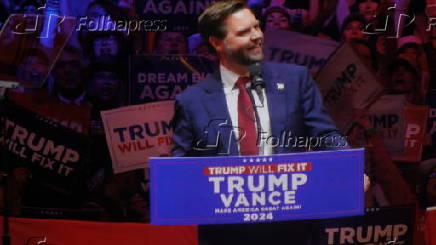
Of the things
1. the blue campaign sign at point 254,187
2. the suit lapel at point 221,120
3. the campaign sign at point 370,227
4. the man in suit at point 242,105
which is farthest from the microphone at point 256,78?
the campaign sign at point 370,227

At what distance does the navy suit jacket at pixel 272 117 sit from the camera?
13.2ft

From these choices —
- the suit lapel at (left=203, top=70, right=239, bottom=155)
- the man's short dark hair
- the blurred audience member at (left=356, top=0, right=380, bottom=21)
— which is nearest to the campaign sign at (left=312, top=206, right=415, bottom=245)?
the suit lapel at (left=203, top=70, right=239, bottom=155)

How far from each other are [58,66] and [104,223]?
0.95 meters

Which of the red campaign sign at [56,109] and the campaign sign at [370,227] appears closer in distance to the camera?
the red campaign sign at [56,109]

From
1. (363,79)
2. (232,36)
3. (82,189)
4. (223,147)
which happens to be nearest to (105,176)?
(82,189)

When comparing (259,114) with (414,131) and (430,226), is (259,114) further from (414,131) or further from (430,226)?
(430,226)

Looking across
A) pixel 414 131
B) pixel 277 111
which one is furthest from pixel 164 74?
pixel 414 131

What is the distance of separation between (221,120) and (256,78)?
308 mm

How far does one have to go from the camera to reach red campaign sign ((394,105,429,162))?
14.1ft

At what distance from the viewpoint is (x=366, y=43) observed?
4.21 metres

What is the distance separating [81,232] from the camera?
167 inches

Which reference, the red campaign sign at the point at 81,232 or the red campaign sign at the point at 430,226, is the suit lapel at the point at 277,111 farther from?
the red campaign sign at the point at 430,226

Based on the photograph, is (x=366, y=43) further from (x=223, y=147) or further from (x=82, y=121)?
(x=82, y=121)

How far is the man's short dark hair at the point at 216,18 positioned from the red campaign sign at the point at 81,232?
1132 millimetres
